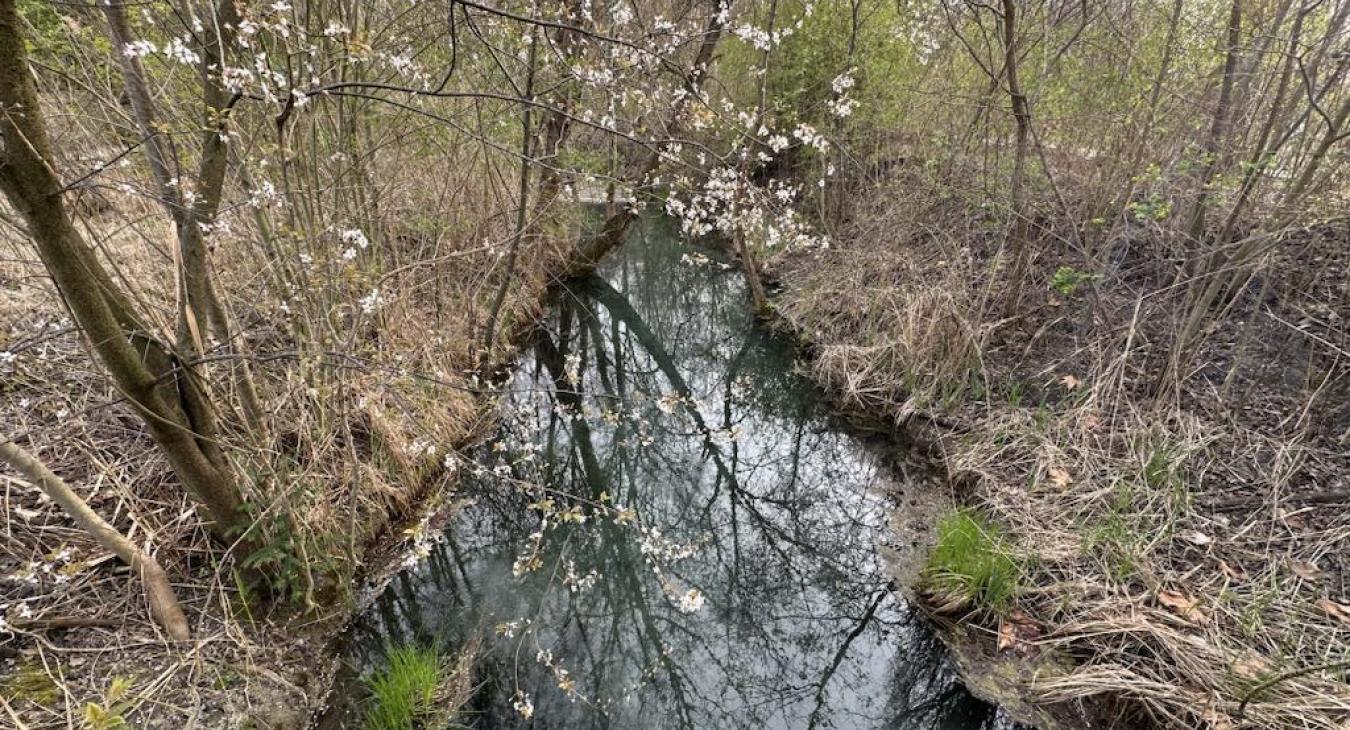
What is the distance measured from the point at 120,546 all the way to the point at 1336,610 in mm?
5127

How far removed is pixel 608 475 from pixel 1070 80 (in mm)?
5069

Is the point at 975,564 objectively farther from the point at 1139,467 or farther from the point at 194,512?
the point at 194,512

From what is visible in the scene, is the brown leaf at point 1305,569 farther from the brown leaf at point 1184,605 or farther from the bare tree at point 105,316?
the bare tree at point 105,316

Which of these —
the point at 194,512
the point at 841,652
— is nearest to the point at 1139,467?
the point at 841,652

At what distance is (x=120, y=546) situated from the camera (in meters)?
2.43

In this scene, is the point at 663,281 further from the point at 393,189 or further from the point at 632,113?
the point at 393,189

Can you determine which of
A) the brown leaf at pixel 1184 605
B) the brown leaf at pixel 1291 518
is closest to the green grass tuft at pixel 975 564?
the brown leaf at pixel 1184 605

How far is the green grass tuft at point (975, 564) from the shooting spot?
3.25 metres

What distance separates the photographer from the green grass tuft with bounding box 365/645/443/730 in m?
2.67

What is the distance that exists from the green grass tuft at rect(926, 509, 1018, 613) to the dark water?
13.3 inches

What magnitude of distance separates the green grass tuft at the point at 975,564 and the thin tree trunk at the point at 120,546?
3688mm

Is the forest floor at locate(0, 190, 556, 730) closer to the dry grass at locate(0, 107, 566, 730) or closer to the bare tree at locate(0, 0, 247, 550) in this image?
the dry grass at locate(0, 107, 566, 730)

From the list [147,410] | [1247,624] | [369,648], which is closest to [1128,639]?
[1247,624]

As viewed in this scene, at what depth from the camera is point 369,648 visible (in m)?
3.14
